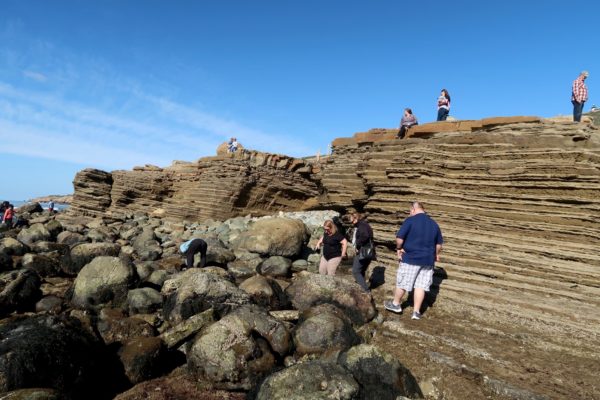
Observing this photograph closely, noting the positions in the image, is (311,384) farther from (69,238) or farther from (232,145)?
(232,145)

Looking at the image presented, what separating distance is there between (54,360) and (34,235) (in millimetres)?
16555

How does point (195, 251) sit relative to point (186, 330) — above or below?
above

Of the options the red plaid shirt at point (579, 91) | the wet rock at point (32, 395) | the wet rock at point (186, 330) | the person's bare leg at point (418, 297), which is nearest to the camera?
the wet rock at point (32, 395)

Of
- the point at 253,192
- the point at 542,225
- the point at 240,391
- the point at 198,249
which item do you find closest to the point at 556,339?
the point at 542,225

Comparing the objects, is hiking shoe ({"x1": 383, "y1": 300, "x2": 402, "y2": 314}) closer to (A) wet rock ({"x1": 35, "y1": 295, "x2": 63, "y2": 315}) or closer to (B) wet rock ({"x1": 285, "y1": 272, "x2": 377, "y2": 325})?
(B) wet rock ({"x1": 285, "y1": 272, "x2": 377, "y2": 325})

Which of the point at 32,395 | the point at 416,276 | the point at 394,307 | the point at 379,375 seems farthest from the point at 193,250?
the point at 379,375

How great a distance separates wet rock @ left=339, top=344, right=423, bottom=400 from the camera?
5074mm

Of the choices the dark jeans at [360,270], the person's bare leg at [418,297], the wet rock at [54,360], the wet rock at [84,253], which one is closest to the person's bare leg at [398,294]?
the person's bare leg at [418,297]

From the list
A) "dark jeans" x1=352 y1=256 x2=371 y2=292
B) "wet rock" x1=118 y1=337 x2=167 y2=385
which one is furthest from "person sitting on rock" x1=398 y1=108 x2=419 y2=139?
"wet rock" x1=118 y1=337 x2=167 y2=385

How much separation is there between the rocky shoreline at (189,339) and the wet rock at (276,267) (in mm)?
51

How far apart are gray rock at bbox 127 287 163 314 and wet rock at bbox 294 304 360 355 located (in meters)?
4.26

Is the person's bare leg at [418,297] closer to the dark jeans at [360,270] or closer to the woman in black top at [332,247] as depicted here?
the dark jeans at [360,270]

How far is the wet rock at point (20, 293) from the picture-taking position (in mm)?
9531

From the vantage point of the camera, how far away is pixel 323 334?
6723 millimetres
